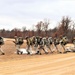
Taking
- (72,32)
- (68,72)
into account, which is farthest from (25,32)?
(68,72)

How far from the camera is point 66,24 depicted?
94.6 m

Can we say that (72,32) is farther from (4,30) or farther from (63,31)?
(4,30)

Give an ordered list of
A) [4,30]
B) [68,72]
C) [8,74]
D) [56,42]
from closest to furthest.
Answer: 1. [8,74]
2. [68,72]
3. [56,42]
4. [4,30]

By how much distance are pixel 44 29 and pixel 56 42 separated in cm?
6911

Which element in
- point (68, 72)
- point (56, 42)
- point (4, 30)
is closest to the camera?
point (68, 72)

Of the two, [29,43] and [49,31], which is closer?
[29,43]

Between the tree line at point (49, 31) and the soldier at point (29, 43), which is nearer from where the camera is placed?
the soldier at point (29, 43)

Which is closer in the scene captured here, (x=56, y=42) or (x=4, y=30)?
(x=56, y=42)

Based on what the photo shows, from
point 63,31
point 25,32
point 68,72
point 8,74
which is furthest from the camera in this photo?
point 25,32

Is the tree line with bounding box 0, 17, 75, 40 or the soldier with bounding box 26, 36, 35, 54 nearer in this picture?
the soldier with bounding box 26, 36, 35, 54

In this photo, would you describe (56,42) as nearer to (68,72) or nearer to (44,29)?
(68,72)

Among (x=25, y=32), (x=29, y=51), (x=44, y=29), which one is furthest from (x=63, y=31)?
(x=29, y=51)

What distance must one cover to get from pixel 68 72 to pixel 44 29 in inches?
3466

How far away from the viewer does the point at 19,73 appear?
1520 cm
